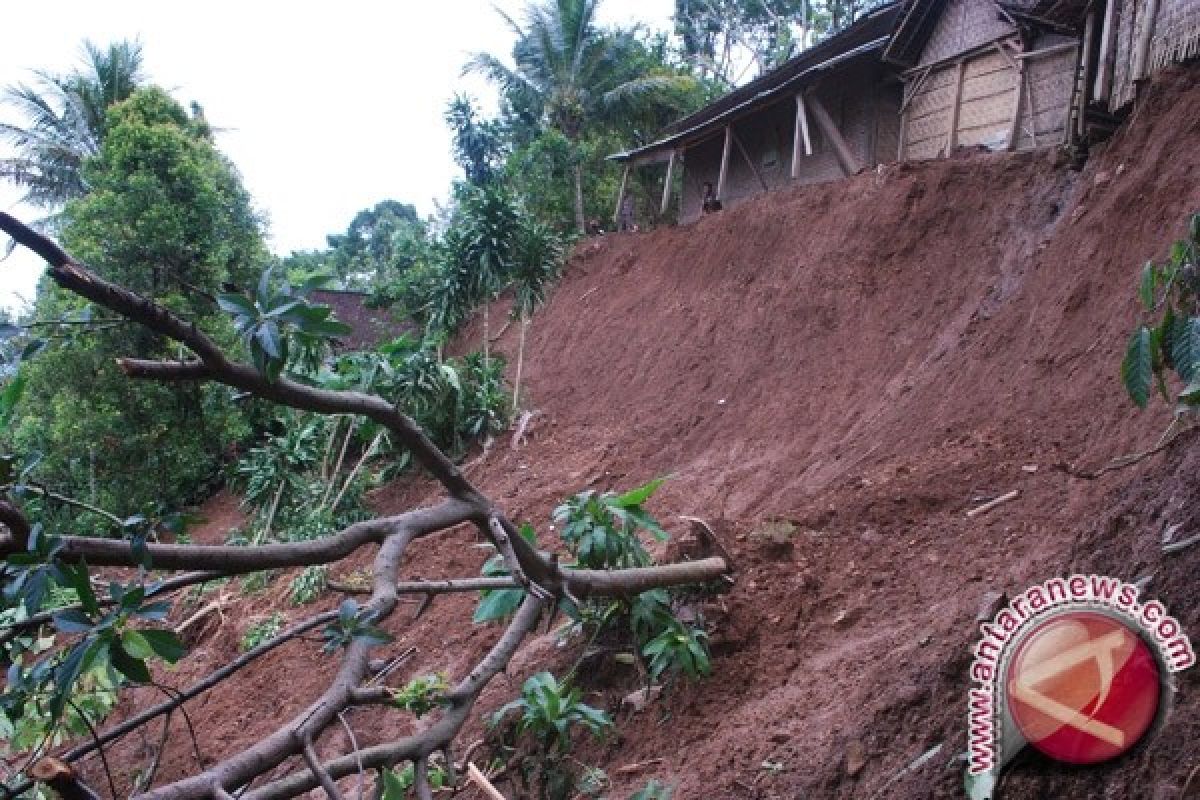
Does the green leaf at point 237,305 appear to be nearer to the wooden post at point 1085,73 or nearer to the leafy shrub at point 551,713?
the leafy shrub at point 551,713

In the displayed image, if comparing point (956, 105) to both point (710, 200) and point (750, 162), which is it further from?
point (710, 200)

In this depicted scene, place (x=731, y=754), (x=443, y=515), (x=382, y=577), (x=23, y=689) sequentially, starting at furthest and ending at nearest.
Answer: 1. (x=731, y=754)
2. (x=443, y=515)
3. (x=382, y=577)
4. (x=23, y=689)

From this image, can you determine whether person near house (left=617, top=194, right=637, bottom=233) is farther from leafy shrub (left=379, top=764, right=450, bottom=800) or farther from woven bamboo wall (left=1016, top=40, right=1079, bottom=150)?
leafy shrub (left=379, top=764, right=450, bottom=800)

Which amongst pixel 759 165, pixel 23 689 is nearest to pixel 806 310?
pixel 759 165

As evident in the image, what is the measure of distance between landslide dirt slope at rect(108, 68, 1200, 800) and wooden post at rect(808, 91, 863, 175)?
3.40 feet

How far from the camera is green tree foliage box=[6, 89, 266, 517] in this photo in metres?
12.3

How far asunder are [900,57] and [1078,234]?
20.1ft

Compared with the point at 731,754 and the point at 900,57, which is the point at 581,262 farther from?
the point at 731,754

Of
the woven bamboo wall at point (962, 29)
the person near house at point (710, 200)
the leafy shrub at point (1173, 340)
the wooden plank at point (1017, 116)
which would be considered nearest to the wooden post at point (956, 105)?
the woven bamboo wall at point (962, 29)

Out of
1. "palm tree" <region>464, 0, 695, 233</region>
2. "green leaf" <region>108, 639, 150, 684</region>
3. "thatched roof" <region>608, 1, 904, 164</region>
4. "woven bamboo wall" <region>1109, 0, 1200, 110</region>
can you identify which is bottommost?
"green leaf" <region>108, 639, 150, 684</region>

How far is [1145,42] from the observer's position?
6957 millimetres

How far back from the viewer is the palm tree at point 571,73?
19.4 meters

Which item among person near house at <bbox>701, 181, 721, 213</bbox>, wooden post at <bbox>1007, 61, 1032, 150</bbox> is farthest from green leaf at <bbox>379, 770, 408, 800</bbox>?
person near house at <bbox>701, 181, 721, 213</bbox>

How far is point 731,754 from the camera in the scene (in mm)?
Result: 3312
